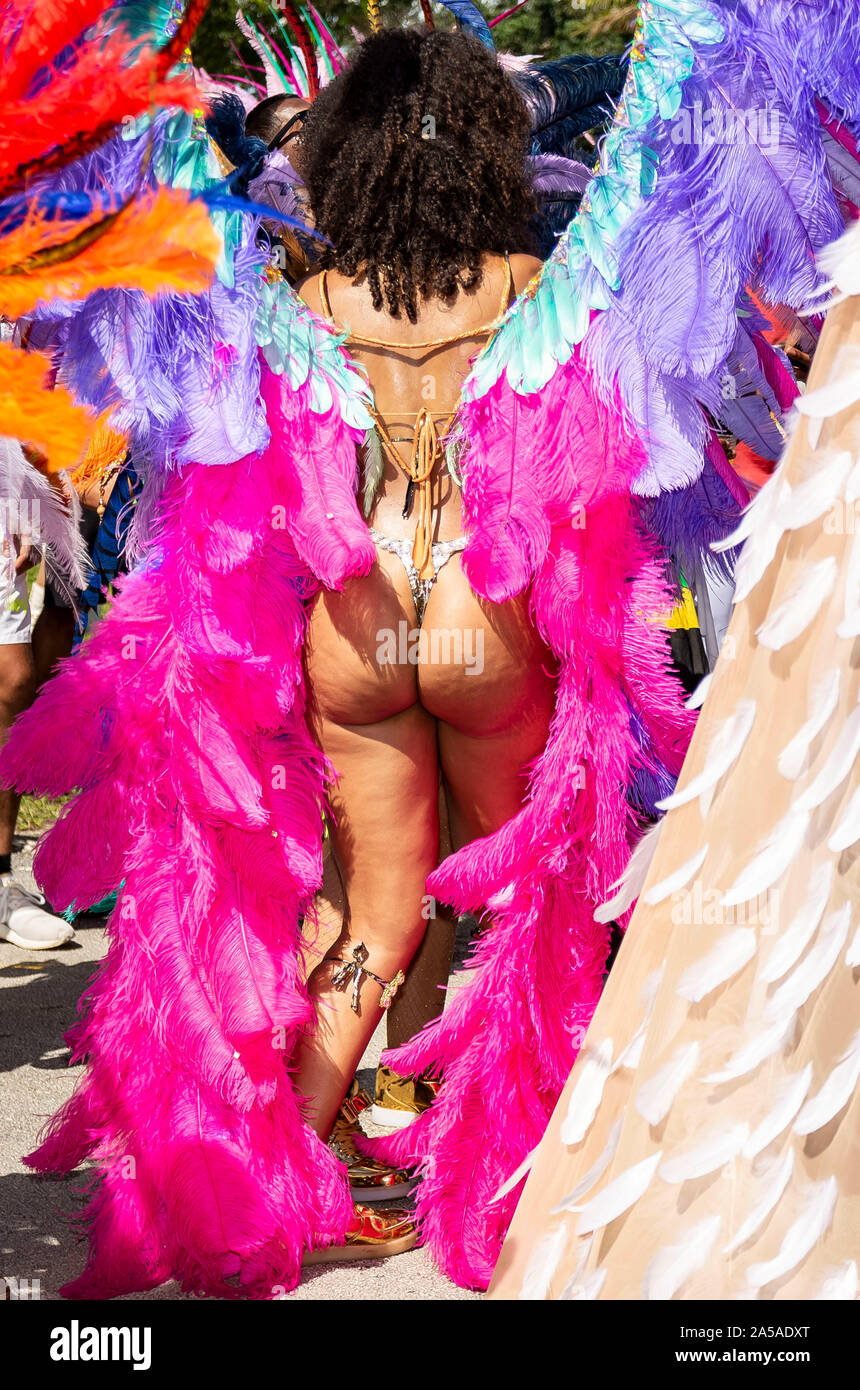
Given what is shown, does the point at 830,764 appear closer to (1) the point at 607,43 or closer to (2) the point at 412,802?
(2) the point at 412,802

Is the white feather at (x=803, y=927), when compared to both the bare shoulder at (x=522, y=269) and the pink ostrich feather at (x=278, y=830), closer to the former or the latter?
the pink ostrich feather at (x=278, y=830)

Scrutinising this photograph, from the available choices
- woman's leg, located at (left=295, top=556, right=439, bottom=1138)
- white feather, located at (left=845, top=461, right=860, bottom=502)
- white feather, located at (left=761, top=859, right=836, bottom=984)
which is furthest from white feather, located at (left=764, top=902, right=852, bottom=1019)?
woman's leg, located at (left=295, top=556, right=439, bottom=1138)

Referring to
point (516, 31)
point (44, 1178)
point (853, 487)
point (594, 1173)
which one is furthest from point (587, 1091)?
point (516, 31)

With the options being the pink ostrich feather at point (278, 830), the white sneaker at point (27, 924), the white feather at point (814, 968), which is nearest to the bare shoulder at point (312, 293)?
the pink ostrich feather at point (278, 830)

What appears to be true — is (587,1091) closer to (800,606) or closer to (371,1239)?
(800,606)

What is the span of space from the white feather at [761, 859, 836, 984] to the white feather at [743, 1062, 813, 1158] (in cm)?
8

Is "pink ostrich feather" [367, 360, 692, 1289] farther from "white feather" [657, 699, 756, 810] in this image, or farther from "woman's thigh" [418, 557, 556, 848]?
"white feather" [657, 699, 756, 810]

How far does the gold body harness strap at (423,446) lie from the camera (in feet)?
7.45

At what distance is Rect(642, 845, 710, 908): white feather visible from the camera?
119 cm

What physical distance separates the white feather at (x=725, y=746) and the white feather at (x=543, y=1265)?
387mm

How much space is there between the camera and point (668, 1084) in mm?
1172

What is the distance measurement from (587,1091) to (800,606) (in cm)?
45

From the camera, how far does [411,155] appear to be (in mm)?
2225
